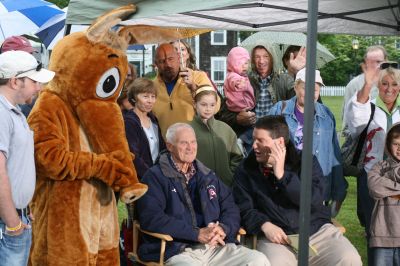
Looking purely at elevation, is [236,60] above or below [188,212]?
above

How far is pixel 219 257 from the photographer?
505cm

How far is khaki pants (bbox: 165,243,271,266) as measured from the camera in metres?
4.91

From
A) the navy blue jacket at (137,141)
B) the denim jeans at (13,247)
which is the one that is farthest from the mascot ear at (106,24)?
the denim jeans at (13,247)

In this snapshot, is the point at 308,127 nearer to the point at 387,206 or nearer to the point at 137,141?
the point at 387,206

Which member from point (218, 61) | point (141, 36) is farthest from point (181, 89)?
point (218, 61)

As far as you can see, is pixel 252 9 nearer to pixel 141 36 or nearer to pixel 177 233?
pixel 141 36

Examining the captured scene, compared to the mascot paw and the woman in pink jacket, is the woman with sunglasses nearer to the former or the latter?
the woman in pink jacket

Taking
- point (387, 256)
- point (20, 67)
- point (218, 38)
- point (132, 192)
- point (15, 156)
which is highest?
point (218, 38)

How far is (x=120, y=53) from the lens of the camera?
468cm

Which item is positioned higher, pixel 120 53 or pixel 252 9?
pixel 252 9

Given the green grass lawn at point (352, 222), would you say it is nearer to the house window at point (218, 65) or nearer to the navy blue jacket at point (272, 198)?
the navy blue jacket at point (272, 198)

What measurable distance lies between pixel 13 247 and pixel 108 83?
1.25 metres

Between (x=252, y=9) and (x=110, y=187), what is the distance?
7.73 feet

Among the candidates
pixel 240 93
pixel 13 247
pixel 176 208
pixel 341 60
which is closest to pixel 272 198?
pixel 176 208
